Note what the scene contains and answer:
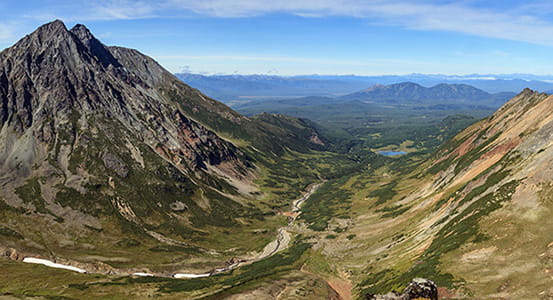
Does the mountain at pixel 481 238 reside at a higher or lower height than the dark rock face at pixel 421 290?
lower

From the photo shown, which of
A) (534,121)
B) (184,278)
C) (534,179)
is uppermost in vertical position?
(534,121)

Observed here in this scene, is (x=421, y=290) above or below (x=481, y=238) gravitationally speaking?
above

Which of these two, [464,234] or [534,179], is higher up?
[534,179]

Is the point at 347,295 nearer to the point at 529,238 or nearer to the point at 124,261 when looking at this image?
the point at 529,238

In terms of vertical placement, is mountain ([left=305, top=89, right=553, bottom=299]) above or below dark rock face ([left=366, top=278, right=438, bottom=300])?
below

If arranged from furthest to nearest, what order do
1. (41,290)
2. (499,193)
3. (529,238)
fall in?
(41,290) < (499,193) < (529,238)

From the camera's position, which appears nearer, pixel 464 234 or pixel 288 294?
pixel 464 234

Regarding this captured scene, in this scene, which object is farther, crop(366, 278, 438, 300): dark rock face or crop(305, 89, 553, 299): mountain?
crop(305, 89, 553, 299): mountain

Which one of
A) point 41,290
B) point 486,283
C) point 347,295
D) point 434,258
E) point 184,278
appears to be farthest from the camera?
point 184,278

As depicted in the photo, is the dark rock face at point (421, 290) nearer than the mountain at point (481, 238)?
Yes

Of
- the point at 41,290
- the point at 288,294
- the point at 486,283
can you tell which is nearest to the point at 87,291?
the point at 41,290

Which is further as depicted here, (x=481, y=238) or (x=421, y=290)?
(x=481, y=238)
